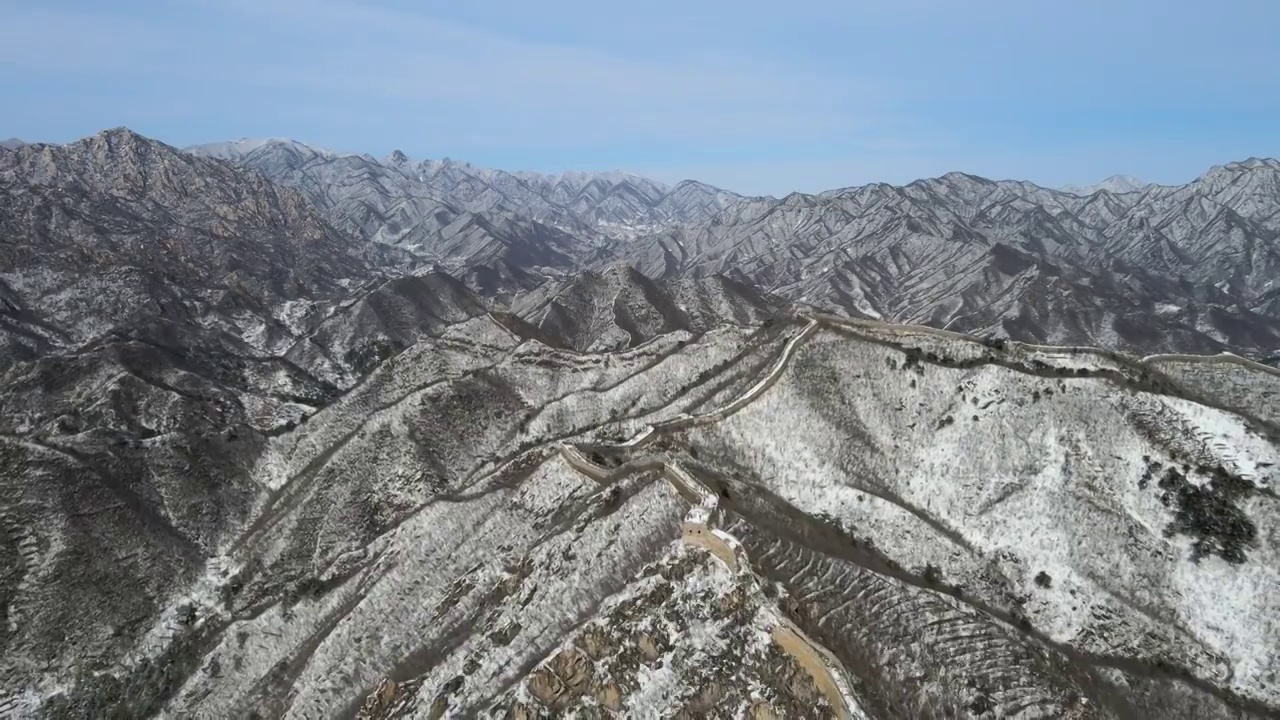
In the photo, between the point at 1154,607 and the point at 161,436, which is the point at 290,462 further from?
the point at 1154,607

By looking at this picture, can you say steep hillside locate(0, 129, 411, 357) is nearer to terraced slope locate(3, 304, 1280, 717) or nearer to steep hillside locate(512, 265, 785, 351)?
steep hillside locate(512, 265, 785, 351)

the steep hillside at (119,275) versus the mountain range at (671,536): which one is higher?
the steep hillside at (119,275)

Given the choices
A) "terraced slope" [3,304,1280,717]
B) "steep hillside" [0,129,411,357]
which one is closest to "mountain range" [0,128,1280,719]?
"terraced slope" [3,304,1280,717]

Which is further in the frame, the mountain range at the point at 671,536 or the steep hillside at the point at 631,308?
the steep hillside at the point at 631,308

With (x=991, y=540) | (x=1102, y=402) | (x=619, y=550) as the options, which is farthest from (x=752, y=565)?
(x=1102, y=402)

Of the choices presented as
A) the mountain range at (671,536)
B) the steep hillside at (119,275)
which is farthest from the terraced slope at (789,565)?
Answer: the steep hillside at (119,275)

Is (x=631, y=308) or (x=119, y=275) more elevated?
(x=631, y=308)

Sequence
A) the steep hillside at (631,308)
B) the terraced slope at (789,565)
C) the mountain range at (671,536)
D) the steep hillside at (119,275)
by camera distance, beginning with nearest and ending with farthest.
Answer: the terraced slope at (789,565)
the mountain range at (671,536)
the steep hillside at (119,275)
the steep hillside at (631,308)

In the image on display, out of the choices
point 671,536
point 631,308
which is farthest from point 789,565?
point 631,308

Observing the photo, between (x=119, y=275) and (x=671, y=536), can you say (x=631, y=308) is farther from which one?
(x=119, y=275)

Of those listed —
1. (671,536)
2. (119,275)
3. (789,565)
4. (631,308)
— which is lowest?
(789,565)

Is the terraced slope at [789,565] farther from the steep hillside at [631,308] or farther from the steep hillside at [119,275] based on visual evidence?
the steep hillside at [119,275]
